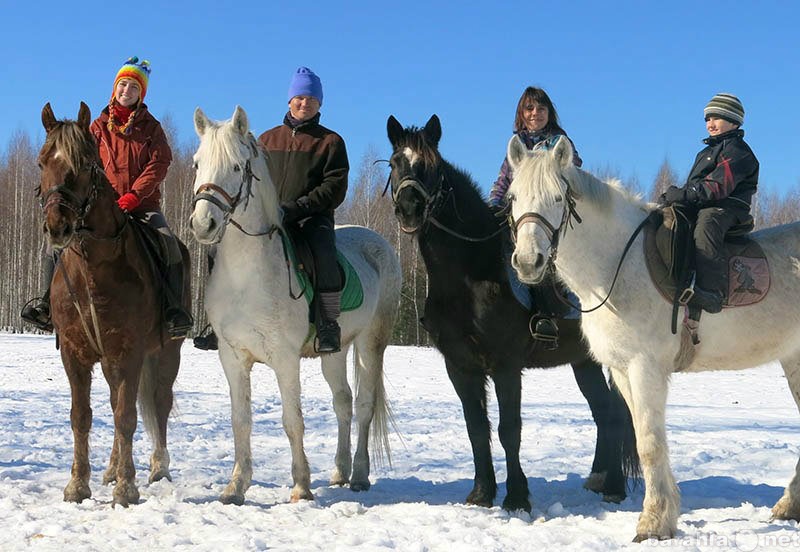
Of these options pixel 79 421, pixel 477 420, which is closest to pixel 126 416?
pixel 79 421

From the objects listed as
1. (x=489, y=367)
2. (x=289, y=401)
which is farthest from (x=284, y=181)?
(x=489, y=367)

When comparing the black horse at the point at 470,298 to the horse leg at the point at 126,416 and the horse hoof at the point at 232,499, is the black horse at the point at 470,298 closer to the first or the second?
the horse hoof at the point at 232,499

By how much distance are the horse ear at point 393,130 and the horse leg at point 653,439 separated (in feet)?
7.71

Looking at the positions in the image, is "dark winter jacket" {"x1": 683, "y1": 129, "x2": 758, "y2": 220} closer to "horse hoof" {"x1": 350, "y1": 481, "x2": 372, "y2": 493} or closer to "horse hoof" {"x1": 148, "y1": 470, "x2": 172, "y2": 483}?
"horse hoof" {"x1": 350, "y1": 481, "x2": 372, "y2": 493}

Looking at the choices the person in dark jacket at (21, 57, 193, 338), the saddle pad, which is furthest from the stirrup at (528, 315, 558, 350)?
the person in dark jacket at (21, 57, 193, 338)

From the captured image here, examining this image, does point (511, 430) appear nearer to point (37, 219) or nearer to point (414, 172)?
point (414, 172)

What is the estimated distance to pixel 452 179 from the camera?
218 inches

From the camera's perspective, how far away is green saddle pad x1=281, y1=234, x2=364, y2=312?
5.69m

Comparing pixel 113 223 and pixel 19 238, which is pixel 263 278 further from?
pixel 19 238

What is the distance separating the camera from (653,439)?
448 centimetres

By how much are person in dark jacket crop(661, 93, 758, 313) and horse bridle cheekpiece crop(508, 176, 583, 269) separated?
851 mm

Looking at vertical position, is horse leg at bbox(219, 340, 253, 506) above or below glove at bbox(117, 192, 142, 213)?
below

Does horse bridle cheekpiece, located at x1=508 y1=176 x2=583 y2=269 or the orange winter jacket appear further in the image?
the orange winter jacket

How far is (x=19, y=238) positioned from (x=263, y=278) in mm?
34904
